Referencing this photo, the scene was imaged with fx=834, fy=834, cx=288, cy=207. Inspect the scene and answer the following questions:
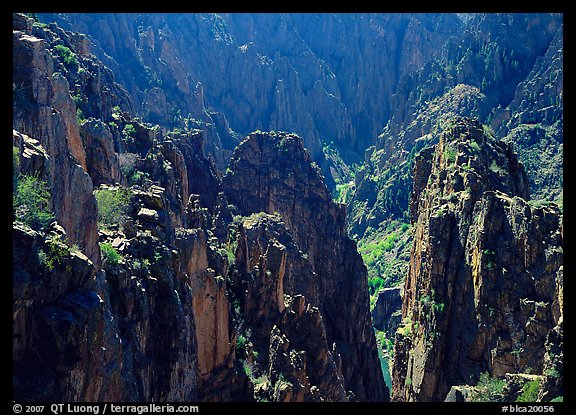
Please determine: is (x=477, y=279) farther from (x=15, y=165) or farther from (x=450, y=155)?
(x=15, y=165)

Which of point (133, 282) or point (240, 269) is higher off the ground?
point (240, 269)

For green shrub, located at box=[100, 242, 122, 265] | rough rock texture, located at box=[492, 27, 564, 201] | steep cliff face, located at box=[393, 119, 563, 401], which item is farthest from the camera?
rough rock texture, located at box=[492, 27, 564, 201]

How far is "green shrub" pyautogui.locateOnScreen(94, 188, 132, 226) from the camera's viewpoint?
43219mm

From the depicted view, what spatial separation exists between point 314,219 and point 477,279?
4250 cm

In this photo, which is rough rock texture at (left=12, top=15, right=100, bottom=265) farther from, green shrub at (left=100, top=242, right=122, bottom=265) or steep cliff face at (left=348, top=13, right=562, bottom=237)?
steep cliff face at (left=348, top=13, right=562, bottom=237)

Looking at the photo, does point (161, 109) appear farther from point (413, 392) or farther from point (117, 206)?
point (117, 206)

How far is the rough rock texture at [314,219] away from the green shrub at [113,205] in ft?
158

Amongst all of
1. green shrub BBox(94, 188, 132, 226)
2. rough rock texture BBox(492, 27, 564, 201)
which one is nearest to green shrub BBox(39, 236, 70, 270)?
green shrub BBox(94, 188, 132, 226)

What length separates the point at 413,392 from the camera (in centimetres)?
6469

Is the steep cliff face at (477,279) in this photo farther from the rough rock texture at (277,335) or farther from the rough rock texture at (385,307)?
the rough rock texture at (385,307)

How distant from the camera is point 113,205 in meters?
44.3

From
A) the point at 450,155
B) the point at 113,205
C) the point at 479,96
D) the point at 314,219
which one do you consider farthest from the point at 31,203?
the point at 479,96

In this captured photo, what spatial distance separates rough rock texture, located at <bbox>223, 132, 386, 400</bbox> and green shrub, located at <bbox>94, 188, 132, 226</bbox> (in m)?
48.2

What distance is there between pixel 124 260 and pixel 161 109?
404ft
